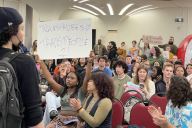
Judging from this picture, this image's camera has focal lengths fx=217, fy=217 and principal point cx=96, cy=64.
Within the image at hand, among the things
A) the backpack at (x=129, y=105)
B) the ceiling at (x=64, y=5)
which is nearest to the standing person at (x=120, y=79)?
the backpack at (x=129, y=105)

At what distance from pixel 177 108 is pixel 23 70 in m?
1.61

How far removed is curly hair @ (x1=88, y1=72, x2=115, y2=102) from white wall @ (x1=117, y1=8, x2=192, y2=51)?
38.9 feet

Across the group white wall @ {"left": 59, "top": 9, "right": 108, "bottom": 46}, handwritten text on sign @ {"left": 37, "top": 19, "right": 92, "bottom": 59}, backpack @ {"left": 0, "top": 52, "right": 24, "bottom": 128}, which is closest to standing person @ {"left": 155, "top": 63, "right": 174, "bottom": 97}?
handwritten text on sign @ {"left": 37, "top": 19, "right": 92, "bottom": 59}

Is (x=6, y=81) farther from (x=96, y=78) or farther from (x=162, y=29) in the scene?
(x=162, y=29)

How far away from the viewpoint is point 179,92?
7.06ft

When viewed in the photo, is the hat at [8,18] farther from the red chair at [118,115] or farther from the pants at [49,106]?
the pants at [49,106]

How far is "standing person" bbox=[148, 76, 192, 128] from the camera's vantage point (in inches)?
80.0

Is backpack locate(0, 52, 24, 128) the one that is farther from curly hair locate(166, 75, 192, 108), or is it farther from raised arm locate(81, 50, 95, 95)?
raised arm locate(81, 50, 95, 95)

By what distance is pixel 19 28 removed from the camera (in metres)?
1.23

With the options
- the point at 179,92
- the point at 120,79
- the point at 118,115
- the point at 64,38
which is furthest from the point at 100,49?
the point at 179,92

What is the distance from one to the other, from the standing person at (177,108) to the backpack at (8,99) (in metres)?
1.45

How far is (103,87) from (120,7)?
9.80m

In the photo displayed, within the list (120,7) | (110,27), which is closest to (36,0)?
(120,7)

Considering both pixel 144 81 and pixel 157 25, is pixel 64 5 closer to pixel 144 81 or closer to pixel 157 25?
pixel 157 25
